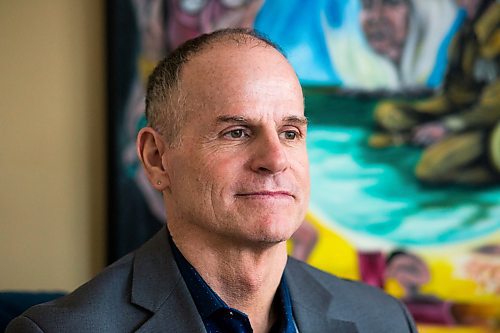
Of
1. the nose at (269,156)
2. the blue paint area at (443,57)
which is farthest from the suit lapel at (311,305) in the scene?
the blue paint area at (443,57)

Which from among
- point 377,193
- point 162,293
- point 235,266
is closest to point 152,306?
point 162,293

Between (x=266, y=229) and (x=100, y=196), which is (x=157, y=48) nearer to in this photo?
(x=100, y=196)

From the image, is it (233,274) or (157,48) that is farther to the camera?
(157,48)

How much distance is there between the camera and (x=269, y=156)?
1.47 metres

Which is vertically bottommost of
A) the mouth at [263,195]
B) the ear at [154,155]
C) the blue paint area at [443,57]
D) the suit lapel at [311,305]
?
the suit lapel at [311,305]

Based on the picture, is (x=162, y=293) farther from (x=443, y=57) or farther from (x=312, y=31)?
(x=443, y=57)

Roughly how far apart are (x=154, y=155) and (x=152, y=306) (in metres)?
0.32

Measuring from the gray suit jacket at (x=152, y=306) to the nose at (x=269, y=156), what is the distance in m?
0.29

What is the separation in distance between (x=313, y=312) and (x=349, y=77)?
3.17ft

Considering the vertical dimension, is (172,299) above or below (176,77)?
below

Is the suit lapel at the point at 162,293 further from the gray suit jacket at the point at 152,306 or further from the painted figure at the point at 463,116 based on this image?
the painted figure at the point at 463,116

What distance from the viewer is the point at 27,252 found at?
239 cm

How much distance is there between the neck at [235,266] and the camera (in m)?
1.54

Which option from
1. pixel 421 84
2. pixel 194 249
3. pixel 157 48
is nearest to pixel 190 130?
pixel 194 249
